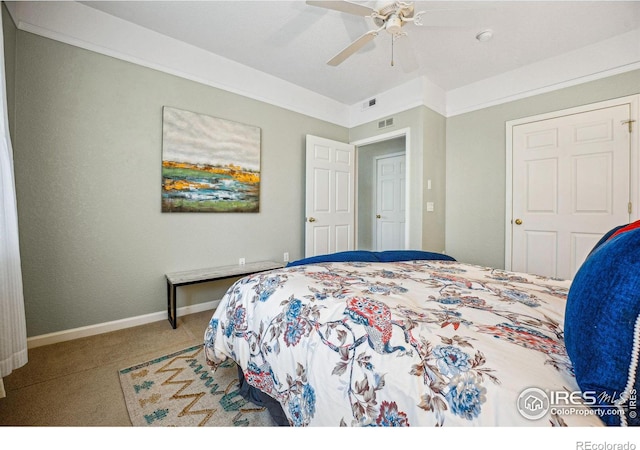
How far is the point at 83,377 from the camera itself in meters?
1.66

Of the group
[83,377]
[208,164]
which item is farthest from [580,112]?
[83,377]

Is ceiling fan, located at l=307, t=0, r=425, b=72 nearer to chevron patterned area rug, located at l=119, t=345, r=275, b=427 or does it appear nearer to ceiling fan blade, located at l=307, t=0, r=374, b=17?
ceiling fan blade, located at l=307, t=0, r=374, b=17

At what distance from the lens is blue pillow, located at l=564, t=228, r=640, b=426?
19.2 inches

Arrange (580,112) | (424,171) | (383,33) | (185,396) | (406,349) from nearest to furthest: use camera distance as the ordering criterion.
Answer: (406,349) < (185,396) < (383,33) < (580,112) < (424,171)

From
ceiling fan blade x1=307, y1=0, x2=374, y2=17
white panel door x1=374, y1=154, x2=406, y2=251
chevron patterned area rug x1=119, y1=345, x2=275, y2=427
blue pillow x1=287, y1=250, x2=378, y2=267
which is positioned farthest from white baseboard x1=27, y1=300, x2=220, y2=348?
white panel door x1=374, y1=154, x2=406, y2=251

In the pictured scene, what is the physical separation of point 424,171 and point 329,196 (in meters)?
1.27

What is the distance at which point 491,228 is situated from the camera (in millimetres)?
3271

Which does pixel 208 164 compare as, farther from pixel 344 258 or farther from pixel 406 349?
pixel 406 349

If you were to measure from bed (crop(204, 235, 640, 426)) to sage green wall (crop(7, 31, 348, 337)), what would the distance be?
1521 millimetres

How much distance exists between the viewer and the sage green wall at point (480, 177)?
312 cm

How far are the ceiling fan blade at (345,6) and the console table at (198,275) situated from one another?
2284 mm

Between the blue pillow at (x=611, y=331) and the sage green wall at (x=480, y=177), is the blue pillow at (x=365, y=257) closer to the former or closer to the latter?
the blue pillow at (x=611, y=331)

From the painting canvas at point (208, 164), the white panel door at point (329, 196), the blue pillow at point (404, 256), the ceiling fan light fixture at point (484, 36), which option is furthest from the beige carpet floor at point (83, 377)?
the ceiling fan light fixture at point (484, 36)

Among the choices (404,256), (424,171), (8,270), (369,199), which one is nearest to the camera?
(8,270)
